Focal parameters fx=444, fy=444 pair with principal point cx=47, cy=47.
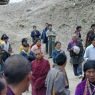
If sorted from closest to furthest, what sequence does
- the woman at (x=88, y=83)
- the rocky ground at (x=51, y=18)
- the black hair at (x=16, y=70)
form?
the black hair at (x=16, y=70)
the woman at (x=88, y=83)
the rocky ground at (x=51, y=18)

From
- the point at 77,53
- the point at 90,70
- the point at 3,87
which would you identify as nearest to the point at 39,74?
the point at 90,70

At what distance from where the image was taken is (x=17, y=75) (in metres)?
→ 3.96

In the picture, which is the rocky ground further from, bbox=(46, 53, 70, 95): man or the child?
bbox=(46, 53, 70, 95): man

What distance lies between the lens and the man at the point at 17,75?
398cm

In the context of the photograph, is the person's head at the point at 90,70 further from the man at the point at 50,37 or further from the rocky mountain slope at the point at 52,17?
the rocky mountain slope at the point at 52,17

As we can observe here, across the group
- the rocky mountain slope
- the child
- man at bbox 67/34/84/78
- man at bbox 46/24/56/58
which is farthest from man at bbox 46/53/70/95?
the rocky mountain slope

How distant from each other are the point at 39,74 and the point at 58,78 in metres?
1.65

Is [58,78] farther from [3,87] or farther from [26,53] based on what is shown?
[26,53]

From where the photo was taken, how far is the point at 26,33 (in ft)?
87.7

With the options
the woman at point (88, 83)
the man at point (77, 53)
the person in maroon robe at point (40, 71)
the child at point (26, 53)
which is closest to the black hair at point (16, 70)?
the woman at point (88, 83)

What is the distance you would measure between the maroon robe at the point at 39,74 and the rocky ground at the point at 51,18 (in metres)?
13.7

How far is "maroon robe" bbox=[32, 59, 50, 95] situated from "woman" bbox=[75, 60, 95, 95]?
271 cm

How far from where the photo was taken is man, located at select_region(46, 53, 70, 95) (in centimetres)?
760

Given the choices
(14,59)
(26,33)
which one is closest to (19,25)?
(26,33)
